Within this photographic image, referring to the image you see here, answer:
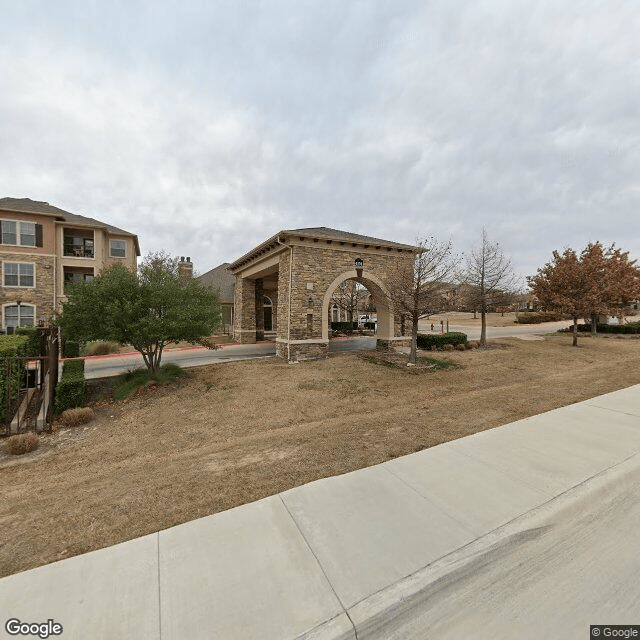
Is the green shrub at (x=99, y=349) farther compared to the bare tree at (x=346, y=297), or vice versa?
the bare tree at (x=346, y=297)

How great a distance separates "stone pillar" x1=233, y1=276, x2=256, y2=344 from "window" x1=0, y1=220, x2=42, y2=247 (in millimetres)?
15530

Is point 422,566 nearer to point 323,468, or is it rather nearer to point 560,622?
point 560,622

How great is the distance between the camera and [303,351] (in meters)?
15.4

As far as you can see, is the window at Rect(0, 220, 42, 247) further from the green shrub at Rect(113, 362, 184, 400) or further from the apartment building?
the green shrub at Rect(113, 362, 184, 400)

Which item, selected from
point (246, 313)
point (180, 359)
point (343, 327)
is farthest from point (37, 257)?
point (343, 327)

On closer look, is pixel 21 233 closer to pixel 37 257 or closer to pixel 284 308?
pixel 37 257

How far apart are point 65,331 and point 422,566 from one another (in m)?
12.2

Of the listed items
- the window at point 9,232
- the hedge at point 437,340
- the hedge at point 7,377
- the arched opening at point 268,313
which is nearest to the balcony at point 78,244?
the window at point 9,232

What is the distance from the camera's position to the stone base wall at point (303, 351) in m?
15.2

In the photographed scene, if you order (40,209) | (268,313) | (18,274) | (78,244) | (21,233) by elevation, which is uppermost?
(40,209)

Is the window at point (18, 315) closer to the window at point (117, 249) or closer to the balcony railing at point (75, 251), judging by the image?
the balcony railing at point (75, 251)

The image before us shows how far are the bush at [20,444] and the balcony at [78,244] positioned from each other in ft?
76.1

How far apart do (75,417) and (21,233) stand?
22.9 m

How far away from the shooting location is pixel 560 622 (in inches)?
89.0
